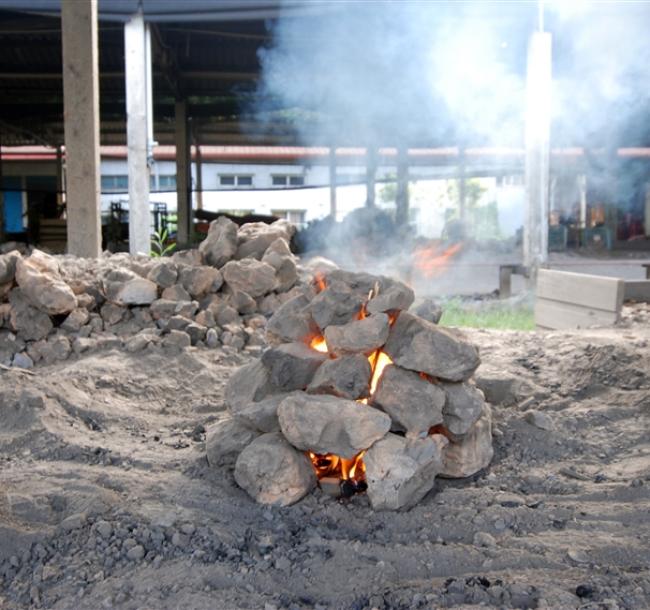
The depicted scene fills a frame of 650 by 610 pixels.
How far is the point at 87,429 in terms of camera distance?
12.0 ft

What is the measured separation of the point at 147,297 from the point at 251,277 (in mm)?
738

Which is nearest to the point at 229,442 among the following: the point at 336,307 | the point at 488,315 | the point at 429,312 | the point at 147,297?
the point at 336,307

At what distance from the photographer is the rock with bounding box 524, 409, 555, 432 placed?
3.56 metres

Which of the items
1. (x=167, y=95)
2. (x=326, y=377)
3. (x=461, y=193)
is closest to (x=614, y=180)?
(x=461, y=193)

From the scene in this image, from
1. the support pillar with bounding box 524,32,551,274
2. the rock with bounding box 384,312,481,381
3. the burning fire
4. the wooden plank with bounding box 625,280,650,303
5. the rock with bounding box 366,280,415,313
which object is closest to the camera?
the rock with bounding box 384,312,481,381

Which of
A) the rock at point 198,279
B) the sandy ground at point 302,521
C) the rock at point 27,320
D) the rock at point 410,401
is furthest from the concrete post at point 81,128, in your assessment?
the rock at point 410,401

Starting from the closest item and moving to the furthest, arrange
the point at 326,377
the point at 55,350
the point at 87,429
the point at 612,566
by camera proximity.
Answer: the point at 612,566 → the point at 326,377 → the point at 87,429 → the point at 55,350

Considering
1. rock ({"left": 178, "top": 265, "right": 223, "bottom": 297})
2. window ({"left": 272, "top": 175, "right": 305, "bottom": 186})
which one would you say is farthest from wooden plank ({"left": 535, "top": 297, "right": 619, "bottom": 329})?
window ({"left": 272, "top": 175, "right": 305, "bottom": 186})

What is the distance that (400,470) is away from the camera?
283cm

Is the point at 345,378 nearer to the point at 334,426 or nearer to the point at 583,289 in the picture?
the point at 334,426

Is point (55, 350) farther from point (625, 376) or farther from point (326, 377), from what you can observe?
point (625, 376)

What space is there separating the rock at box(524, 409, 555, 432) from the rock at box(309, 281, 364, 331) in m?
1.03

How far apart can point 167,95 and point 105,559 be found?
14372 millimetres

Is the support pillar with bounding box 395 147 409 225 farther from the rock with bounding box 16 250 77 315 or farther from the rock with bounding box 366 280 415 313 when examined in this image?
the rock with bounding box 366 280 415 313
